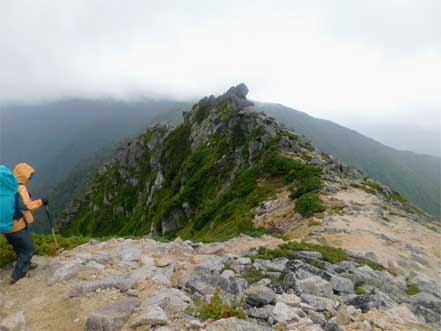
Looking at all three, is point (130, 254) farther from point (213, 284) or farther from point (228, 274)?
point (213, 284)

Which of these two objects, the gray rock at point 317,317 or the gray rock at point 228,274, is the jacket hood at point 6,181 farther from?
the gray rock at point 317,317

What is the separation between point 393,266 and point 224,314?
1230 cm

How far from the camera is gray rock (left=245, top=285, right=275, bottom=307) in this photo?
26.5ft

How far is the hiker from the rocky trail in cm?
39

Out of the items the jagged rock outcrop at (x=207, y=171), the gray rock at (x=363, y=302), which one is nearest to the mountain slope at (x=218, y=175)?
the jagged rock outcrop at (x=207, y=171)

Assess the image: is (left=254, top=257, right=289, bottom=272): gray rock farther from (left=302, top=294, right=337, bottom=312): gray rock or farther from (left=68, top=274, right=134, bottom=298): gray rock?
(left=68, top=274, right=134, bottom=298): gray rock

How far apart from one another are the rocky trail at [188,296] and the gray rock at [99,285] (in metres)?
0.02

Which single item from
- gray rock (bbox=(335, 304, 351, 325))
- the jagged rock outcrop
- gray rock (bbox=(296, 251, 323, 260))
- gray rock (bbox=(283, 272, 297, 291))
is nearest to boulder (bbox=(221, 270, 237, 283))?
gray rock (bbox=(283, 272, 297, 291))

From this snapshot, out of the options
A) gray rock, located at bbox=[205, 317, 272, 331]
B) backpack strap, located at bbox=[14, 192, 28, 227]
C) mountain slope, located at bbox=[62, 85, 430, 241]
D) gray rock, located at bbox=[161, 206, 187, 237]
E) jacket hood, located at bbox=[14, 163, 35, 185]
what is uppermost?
jacket hood, located at bbox=[14, 163, 35, 185]

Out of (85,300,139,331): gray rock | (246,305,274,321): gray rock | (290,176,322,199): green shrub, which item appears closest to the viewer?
(85,300,139,331): gray rock

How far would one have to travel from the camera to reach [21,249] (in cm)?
934

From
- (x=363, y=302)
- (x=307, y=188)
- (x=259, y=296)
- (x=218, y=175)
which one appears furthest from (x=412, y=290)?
(x=218, y=175)

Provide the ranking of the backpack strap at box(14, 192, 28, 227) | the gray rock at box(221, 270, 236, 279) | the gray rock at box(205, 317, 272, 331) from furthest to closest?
the gray rock at box(221, 270, 236, 279)
the backpack strap at box(14, 192, 28, 227)
the gray rock at box(205, 317, 272, 331)

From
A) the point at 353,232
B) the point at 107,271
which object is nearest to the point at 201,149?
the point at 353,232
